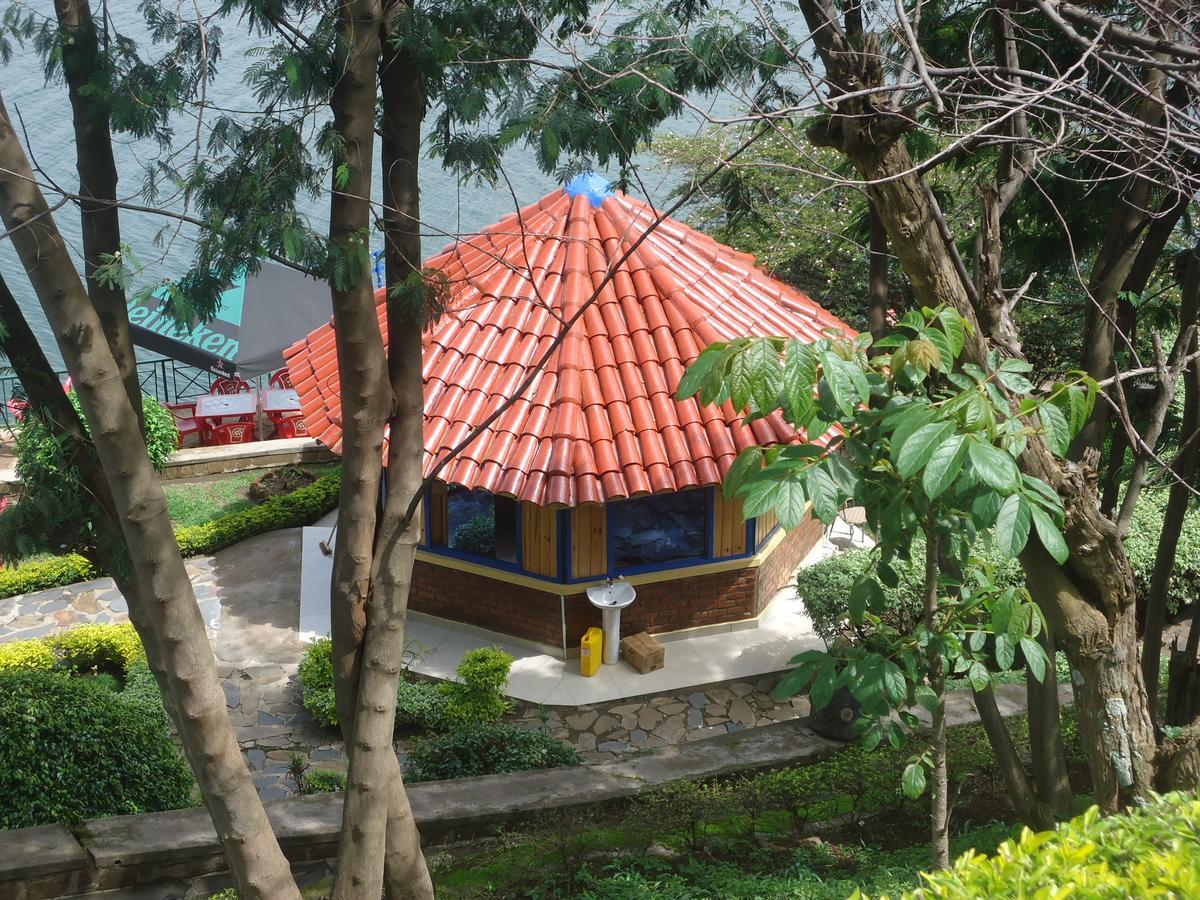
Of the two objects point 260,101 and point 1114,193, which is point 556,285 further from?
point 260,101

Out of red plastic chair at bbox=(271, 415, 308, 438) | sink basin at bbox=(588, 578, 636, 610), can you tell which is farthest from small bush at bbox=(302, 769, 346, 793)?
red plastic chair at bbox=(271, 415, 308, 438)

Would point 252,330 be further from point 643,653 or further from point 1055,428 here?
point 1055,428

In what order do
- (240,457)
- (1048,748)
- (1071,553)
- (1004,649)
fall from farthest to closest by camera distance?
(240,457) < (1048,748) < (1071,553) < (1004,649)

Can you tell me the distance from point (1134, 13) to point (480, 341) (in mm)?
6180

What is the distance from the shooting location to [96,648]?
1055 centimetres

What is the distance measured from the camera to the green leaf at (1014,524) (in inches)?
131

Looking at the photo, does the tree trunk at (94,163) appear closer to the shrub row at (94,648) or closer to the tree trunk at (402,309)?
the tree trunk at (402,309)

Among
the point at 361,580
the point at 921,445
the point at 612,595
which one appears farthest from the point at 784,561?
the point at 921,445

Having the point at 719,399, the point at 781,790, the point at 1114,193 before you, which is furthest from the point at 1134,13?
the point at 781,790

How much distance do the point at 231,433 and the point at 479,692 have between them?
9.18 m

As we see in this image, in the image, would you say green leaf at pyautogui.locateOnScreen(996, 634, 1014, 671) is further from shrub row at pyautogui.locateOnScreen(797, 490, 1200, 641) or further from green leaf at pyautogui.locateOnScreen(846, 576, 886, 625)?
shrub row at pyautogui.locateOnScreen(797, 490, 1200, 641)

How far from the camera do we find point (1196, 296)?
586 centimetres

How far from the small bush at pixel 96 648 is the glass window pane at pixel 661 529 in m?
4.71

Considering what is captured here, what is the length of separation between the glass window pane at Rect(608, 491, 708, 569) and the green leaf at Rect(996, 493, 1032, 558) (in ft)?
24.8
